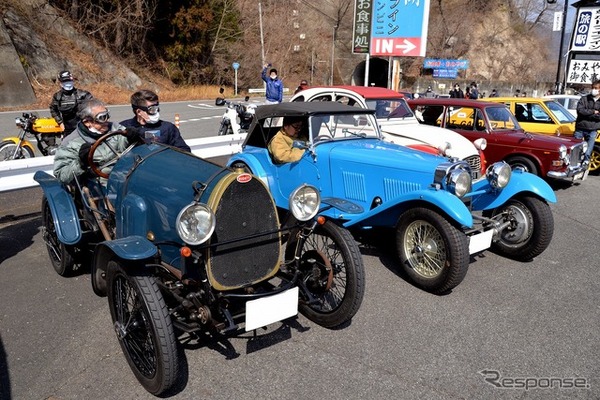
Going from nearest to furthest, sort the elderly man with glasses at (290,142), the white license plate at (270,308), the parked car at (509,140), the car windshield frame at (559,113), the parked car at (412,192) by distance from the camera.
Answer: the white license plate at (270,308) → the parked car at (412,192) → the elderly man with glasses at (290,142) → the parked car at (509,140) → the car windshield frame at (559,113)

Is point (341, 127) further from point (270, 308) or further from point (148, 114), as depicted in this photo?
point (270, 308)

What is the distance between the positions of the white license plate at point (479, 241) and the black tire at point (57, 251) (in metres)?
3.61

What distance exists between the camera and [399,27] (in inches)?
589

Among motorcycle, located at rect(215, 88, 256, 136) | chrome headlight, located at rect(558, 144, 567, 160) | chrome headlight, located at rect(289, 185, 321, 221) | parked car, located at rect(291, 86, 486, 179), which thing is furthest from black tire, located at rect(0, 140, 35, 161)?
chrome headlight, located at rect(558, 144, 567, 160)

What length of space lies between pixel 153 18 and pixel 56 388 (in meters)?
28.7

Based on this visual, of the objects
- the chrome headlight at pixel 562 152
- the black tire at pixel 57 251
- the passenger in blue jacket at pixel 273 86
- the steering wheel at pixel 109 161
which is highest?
the passenger in blue jacket at pixel 273 86

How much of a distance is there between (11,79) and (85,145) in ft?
59.0

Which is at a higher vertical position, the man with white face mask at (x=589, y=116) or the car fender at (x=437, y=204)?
the man with white face mask at (x=589, y=116)

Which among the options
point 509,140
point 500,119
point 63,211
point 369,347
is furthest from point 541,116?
point 63,211

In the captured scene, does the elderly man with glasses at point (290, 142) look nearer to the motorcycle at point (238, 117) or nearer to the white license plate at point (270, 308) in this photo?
the white license plate at point (270, 308)

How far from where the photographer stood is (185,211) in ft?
8.33

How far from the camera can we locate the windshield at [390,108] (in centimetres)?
740

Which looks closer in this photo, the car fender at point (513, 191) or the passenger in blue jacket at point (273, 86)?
the car fender at point (513, 191)

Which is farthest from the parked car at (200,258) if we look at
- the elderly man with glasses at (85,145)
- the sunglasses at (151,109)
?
the sunglasses at (151,109)
